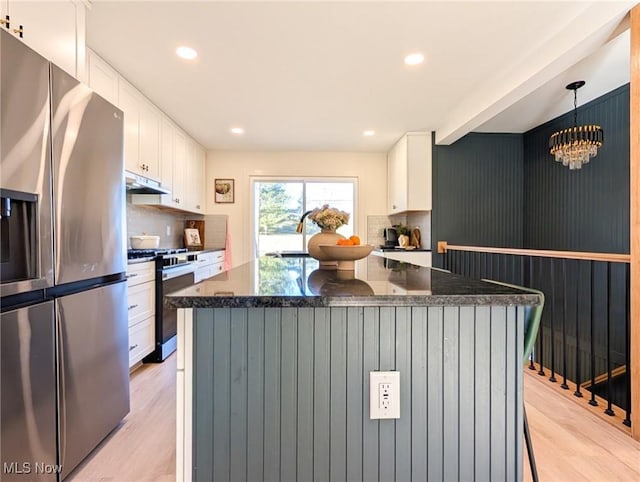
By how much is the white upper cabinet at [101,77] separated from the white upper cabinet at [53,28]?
0.60m

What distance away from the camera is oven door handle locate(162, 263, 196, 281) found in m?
2.98

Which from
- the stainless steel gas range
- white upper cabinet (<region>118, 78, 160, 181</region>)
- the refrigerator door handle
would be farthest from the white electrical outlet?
white upper cabinet (<region>118, 78, 160, 181</region>)

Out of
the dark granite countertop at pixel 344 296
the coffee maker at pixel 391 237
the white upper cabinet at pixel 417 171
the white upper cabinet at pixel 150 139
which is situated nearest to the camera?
the dark granite countertop at pixel 344 296

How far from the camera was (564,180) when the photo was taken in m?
3.99

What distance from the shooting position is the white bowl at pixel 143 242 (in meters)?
3.34

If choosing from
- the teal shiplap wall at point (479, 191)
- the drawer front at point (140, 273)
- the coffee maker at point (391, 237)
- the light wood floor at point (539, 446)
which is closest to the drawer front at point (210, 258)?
the drawer front at point (140, 273)

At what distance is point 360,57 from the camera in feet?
8.09

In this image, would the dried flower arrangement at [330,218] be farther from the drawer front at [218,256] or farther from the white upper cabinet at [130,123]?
the drawer front at [218,256]

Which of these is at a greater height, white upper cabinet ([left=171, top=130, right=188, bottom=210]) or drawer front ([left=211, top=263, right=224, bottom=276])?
white upper cabinet ([left=171, top=130, right=188, bottom=210])

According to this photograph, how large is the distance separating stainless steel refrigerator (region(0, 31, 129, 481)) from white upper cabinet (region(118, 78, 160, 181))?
3.59 feet

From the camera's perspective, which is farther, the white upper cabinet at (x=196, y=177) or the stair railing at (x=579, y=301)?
the white upper cabinet at (x=196, y=177)

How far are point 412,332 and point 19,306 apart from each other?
4.45 feet

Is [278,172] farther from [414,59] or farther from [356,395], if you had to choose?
[356,395]

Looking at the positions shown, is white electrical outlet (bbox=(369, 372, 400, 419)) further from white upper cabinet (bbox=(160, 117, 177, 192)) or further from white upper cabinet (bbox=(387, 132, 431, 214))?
white upper cabinet (bbox=(387, 132, 431, 214))
